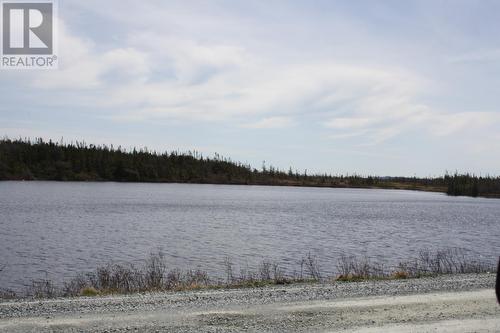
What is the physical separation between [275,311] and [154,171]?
503ft

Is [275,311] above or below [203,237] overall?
above

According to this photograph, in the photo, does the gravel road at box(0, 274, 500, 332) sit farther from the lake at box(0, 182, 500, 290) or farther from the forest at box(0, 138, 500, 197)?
the forest at box(0, 138, 500, 197)

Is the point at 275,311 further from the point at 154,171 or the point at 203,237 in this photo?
the point at 154,171

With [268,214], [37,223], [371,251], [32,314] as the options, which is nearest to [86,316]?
[32,314]

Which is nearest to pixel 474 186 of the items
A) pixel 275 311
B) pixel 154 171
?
pixel 154 171

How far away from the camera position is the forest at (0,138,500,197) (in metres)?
139

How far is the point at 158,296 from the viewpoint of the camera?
14.8m

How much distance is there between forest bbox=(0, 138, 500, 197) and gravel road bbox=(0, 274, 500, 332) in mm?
118082

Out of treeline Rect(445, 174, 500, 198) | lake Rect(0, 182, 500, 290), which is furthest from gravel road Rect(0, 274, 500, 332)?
treeline Rect(445, 174, 500, 198)

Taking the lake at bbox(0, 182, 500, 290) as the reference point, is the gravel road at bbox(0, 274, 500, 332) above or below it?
above

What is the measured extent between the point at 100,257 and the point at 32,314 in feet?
54.0

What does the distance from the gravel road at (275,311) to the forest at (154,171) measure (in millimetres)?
118082

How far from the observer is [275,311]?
12.7 metres

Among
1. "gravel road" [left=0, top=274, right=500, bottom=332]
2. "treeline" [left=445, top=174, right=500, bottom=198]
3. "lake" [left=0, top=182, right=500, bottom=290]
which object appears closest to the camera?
"gravel road" [left=0, top=274, right=500, bottom=332]
